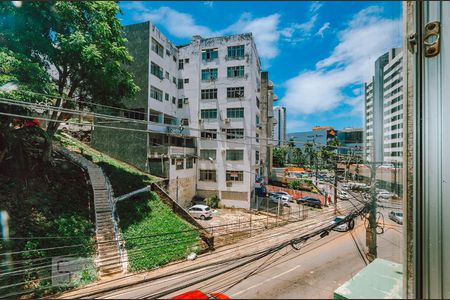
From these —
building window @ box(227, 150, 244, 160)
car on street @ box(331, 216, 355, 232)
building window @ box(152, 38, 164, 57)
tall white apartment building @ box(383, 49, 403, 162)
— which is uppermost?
building window @ box(152, 38, 164, 57)

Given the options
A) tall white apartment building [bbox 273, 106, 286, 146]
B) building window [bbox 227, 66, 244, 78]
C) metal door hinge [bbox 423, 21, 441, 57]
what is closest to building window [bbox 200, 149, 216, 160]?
building window [bbox 227, 66, 244, 78]

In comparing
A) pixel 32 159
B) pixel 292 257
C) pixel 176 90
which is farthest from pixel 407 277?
pixel 176 90

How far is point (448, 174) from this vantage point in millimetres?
1045

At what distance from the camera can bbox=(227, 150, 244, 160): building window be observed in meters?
11.2

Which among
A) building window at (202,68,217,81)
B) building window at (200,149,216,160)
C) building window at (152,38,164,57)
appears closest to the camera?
building window at (152,38,164,57)

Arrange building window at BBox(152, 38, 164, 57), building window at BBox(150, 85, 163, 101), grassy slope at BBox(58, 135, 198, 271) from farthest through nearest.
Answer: building window at BBox(150, 85, 163, 101) → building window at BBox(152, 38, 164, 57) → grassy slope at BBox(58, 135, 198, 271)

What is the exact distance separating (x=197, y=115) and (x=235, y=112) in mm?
2066

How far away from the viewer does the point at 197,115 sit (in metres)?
11.0

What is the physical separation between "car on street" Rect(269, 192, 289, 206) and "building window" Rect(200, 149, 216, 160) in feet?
12.3

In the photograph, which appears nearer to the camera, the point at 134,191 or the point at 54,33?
the point at 54,33

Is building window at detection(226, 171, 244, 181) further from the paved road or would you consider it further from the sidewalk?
the paved road

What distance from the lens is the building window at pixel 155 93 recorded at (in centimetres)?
979

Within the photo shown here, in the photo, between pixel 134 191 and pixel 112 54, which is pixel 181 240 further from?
pixel 112 54

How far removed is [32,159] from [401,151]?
29.7ft
